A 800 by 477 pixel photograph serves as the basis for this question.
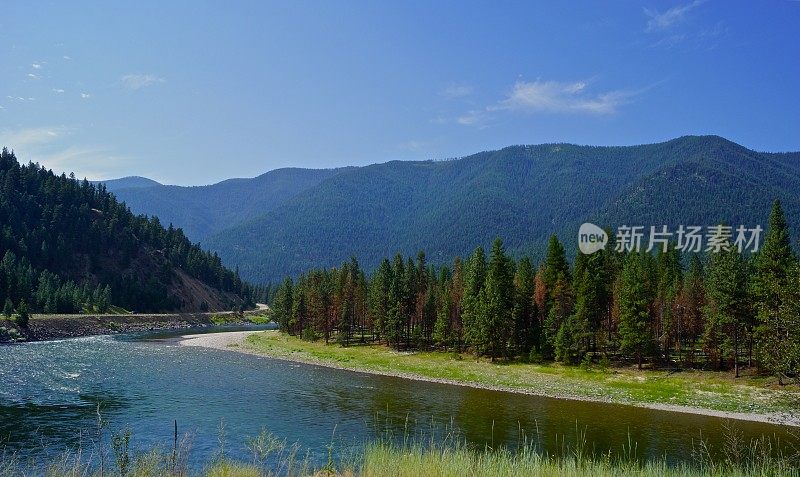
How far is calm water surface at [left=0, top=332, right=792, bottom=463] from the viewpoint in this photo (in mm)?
33094

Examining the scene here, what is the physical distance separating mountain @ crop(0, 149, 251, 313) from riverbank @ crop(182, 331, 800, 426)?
78.2m

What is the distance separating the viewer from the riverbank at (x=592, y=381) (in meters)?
49.1

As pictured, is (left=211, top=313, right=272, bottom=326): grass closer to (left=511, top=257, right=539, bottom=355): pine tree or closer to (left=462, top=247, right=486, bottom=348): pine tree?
(left=462, top=247, right=486, bottom=348): pine tree

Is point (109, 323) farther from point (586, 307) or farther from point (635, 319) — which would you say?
point (635, 319)

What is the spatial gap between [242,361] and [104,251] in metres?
135

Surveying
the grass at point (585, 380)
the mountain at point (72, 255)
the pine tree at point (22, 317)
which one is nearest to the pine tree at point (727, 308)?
the grass at point (585, 380)

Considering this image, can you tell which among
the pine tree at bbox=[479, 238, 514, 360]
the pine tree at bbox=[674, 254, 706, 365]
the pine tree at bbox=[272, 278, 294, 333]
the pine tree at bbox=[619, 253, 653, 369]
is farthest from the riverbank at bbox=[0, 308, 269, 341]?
the pine tree at bbox=[674, 254, 706, 365]

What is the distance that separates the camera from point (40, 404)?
40.7m

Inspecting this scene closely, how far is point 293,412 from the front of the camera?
137 feet

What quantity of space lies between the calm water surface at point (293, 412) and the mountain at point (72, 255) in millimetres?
76396

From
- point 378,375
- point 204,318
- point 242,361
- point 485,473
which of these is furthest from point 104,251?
point 485,473

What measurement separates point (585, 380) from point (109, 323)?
370 ft

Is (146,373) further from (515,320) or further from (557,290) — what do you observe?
(557,290)

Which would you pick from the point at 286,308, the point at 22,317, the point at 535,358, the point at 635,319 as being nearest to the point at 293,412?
the point at 535,358
